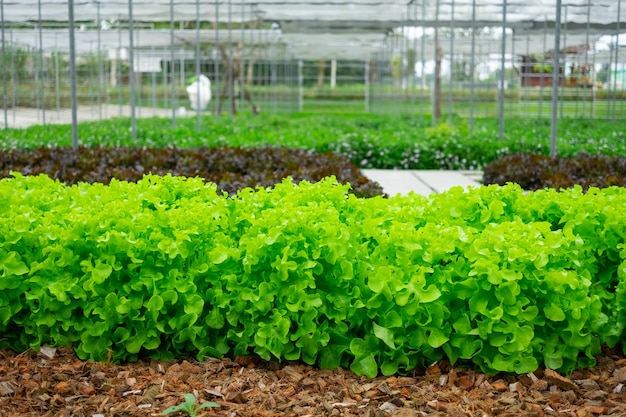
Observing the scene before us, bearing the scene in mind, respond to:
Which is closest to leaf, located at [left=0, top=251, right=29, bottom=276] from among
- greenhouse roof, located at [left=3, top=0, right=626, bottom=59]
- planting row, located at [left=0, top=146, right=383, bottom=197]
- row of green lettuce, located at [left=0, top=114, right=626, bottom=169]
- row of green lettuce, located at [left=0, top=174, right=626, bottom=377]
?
row of green lettuce, located at [left=0, top=174, right=626, bottom=377]

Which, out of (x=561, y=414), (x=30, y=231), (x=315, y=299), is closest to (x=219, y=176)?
(x=30, y=231)

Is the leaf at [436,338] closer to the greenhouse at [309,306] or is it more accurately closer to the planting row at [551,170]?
the greenhouse at [309,306]

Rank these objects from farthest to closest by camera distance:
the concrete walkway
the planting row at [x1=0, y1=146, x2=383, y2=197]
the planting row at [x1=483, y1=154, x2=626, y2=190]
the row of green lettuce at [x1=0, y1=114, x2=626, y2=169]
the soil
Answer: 1. the row of green lettuce at [x1=0, y1=114, x2=626, y2=169]
2. the concrete walkway
3. the planting row at [x1=483, y1=154, x2=626, y2=190]
4. the planting row at [x1=0, y1=146, x2=383, y2=197]
5. the soil

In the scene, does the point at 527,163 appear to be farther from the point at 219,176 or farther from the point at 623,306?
the point at 623,306

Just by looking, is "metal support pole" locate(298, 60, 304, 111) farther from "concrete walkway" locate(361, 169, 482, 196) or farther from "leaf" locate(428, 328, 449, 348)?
"leaf" locate(428, 328, 449, 348)

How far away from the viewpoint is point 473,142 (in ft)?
47.3

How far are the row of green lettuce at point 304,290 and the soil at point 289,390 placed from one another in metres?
0.09

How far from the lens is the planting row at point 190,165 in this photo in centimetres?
809

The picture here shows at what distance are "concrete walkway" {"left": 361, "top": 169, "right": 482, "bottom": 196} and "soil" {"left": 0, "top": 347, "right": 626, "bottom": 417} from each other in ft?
22.9

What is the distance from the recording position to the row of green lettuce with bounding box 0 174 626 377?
12.1ft

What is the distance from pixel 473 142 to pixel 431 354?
1099 centimetres

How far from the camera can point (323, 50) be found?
37.6 metres

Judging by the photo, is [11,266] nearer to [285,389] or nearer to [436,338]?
[285,389]

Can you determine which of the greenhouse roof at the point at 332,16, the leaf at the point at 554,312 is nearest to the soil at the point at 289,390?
the leaf at the point at 554,312
